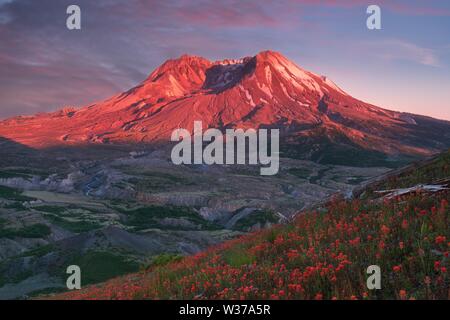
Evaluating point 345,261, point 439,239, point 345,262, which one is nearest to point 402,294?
point 345,261

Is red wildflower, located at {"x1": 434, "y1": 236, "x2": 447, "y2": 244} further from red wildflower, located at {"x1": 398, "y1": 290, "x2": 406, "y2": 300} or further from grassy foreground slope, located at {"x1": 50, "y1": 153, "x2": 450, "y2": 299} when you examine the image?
red wildflower, located at {"x1": 398, "y1": 290, "x2": 406, "y2": 300}

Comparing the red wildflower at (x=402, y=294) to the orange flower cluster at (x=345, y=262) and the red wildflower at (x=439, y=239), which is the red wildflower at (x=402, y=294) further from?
the red wildflower at (x=439, y=239)

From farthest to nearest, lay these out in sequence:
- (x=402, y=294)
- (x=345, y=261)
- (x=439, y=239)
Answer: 1. (x=345, y=261)
2. (x=439, y=239)
3. (x=402, y=294)

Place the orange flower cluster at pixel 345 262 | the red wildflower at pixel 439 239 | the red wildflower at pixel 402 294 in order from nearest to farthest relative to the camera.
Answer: the red wildflower at pixel 402 294 → the orange flower cluster at pixel 345 262 → the red wildflower at pixel 439 239

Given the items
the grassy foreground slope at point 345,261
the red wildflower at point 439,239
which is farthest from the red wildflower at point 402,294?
the red wildflower at point 439,239

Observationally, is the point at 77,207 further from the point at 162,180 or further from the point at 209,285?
the point at 209,285

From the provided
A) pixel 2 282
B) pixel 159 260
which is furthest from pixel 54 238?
pixel 159 260

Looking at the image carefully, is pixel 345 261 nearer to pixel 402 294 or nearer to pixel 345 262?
pixel 345 262

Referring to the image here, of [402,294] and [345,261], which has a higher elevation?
[345,261]
